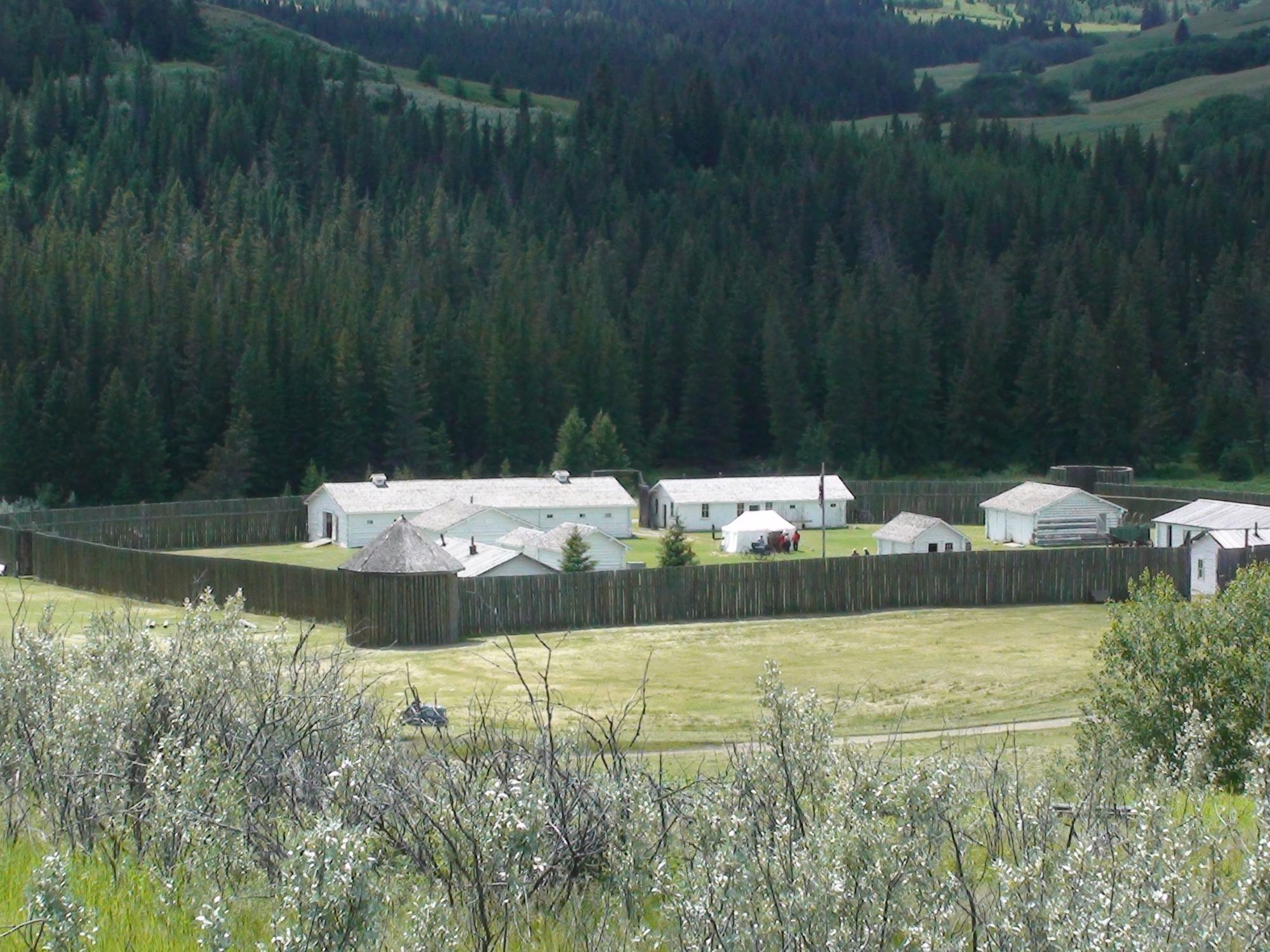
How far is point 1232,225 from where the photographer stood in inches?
4161

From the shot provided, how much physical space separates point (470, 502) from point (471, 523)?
11.8 feet

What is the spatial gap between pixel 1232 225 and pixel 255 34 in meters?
115

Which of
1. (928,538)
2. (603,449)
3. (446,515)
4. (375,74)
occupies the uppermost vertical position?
(375,74)

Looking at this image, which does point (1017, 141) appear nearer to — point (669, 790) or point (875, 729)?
point (875, 729)

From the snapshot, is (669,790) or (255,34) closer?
(669,790)

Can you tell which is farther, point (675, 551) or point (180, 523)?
point (180, 523)

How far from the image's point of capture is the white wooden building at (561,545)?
45.8 metres

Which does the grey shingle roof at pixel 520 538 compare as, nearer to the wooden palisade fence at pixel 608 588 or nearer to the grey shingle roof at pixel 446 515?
the grey shingle roof at pixel 446 515

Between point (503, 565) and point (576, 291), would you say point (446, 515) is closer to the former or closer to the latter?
point (503, 565)

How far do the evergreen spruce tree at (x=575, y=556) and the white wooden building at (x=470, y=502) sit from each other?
350 inches

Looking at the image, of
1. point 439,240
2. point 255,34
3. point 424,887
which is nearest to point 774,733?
point 424,887

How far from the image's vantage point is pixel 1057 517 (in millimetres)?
54594

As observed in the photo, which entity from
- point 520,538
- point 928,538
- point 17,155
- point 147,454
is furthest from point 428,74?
point 928,538

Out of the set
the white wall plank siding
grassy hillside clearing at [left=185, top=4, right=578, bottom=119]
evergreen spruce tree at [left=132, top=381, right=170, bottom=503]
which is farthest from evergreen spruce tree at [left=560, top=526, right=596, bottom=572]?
grassy hillside clearing at [left=185, top=4, right=578, bottom=119]
